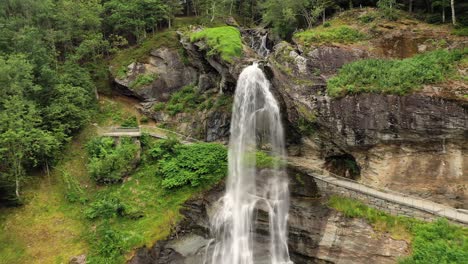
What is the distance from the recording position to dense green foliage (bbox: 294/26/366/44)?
79.7ft

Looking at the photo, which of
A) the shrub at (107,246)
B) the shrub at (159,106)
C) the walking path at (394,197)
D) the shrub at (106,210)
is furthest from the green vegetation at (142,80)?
the walking path at (394,197)

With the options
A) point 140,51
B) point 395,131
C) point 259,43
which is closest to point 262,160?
point 395,131

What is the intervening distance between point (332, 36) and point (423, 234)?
14.5 meters

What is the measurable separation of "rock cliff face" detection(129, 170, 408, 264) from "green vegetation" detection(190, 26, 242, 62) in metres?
10.3

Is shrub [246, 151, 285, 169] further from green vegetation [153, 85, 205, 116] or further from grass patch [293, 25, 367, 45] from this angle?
green vegetation [153, 85, 205, 116]

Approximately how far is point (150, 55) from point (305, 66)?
18586 mm

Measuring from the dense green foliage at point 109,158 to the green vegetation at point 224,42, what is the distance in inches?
386

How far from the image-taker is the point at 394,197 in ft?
60.7

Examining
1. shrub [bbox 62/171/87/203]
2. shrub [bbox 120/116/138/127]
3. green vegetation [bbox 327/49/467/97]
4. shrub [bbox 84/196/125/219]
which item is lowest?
shrub [bbox 84/196/125/219]

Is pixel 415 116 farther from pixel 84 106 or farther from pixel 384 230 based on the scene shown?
pixel 84 106

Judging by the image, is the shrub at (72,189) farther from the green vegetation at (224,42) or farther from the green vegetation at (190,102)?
the green vegetation at (224,42)

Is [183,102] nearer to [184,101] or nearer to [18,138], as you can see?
[184,101]

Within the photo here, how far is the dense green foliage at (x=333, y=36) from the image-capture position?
2430 centimetres

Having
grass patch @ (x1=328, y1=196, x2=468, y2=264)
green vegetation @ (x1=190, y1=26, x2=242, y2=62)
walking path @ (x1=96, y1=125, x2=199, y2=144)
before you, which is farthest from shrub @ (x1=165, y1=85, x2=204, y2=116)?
grass patch @ (x1=328, y1=196, x2=468, y2=264)
